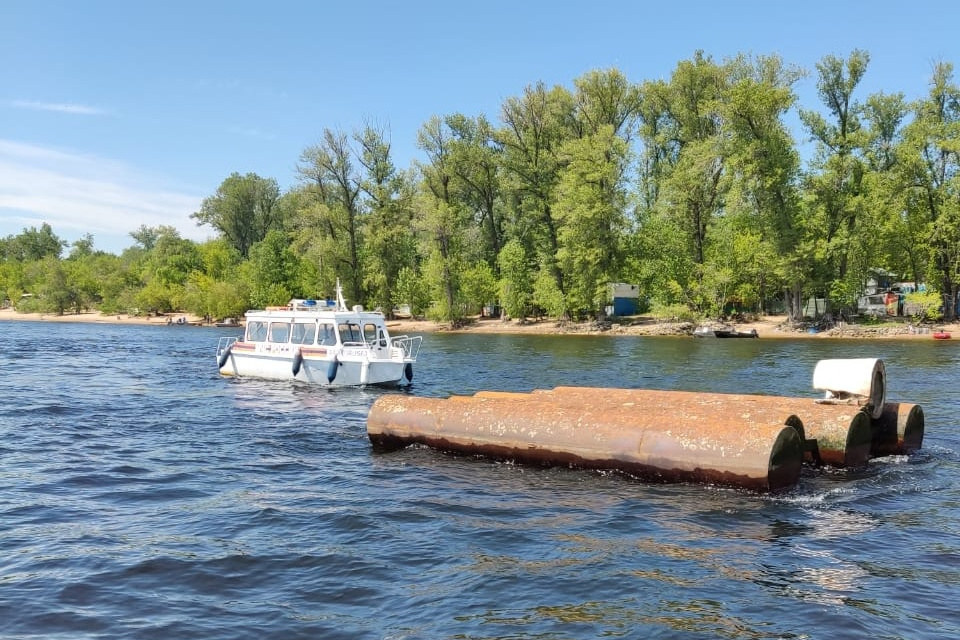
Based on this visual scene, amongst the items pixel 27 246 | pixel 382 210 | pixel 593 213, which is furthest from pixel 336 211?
pixel 27 246

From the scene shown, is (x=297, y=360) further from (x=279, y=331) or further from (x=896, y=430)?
(x=896, y=430)

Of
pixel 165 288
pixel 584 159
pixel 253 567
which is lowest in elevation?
pixel 253 567

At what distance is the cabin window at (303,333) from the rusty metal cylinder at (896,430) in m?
22.1

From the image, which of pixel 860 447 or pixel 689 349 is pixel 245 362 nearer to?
pixel 860 447

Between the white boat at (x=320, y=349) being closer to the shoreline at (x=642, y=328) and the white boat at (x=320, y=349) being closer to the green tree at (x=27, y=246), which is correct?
the shoreline at (x=642, y=328)

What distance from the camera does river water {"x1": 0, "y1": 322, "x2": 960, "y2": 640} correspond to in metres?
7.21

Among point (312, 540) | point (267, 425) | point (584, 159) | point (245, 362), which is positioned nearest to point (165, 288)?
point (584, 159)

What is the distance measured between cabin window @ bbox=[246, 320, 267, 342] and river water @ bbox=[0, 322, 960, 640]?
47.7 ft

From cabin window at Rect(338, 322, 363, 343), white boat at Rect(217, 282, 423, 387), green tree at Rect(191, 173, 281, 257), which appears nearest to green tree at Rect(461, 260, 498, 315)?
white boat at Rect(217, 282, 423, 387)

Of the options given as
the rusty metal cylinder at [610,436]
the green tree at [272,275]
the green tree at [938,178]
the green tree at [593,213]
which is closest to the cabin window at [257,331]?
the rusty metal cylinder at [610,436]

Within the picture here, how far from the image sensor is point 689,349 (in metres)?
49.3

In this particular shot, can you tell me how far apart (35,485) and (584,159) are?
209 ft

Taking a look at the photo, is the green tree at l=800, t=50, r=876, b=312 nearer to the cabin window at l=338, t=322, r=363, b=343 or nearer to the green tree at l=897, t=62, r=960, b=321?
the green tree at l=897, t=62, r=960, b=321

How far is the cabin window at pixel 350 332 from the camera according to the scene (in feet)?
98.5
